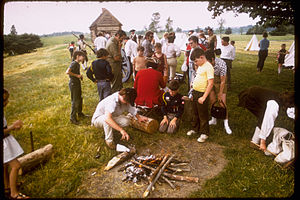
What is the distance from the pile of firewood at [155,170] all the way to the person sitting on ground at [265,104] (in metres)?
1.56

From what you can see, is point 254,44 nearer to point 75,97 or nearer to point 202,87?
point 202,87

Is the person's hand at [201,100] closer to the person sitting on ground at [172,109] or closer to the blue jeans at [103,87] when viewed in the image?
the person sitting on ground at [172,109]

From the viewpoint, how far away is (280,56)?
30.8ft

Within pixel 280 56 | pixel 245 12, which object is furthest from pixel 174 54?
pixel 280 56

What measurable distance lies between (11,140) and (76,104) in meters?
2.28

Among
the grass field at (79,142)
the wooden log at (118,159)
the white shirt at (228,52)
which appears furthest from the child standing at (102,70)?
the white shirt at (228,52)

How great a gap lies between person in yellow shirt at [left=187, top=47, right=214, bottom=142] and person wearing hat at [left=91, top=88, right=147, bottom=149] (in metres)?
1.28

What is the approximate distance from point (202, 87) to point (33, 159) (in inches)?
138

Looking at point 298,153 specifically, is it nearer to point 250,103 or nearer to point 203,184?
point 250,103

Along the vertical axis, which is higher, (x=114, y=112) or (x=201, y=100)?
(x=201, y=100)

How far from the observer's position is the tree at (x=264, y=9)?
5737 mm

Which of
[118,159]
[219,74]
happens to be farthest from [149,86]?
[118,159]

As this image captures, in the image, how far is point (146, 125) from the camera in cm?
421

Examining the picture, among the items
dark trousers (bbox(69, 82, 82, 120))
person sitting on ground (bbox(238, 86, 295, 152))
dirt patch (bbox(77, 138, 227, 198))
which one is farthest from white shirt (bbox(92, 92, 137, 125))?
person sitting on ground (bbox(238, 86, 295, 152))
